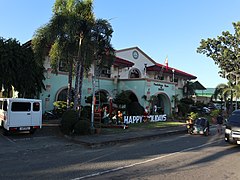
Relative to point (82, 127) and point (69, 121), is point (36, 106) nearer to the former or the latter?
→ point (69, 121)

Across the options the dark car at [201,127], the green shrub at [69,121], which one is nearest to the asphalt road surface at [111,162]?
the green shrub at [69,121]

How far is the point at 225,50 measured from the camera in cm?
3747

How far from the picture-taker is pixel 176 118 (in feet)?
88.7

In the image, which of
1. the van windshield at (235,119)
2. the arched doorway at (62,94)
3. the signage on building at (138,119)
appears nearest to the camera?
the van windshield at (235,119)

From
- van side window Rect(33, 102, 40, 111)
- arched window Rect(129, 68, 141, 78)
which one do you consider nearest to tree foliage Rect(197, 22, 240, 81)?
arched window Rect(129, 68, 141, 78)

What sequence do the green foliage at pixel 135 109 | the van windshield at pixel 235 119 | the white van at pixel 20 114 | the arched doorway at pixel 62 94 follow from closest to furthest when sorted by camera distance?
1. the van windshield at pixel 235 119
2. the white van at pixel 20 114
3. the green foliage at pixel 135 109
4. the arched doorway at pixel 62 94

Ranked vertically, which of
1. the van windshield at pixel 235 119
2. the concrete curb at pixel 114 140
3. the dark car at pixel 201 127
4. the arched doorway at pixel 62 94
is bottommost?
the concrete curb at pixel 114 140

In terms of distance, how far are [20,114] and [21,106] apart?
0.45 meters

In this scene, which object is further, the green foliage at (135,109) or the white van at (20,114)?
the green foliage at (135,109)

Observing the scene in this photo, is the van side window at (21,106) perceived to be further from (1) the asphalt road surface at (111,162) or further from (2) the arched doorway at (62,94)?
(2) the arched doorway at (62,94)

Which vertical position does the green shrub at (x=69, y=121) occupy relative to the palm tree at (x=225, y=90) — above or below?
below

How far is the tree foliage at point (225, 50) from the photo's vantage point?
37.7 meters

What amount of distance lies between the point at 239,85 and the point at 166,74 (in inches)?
415

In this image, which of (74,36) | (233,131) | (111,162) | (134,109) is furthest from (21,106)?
(134,109)
